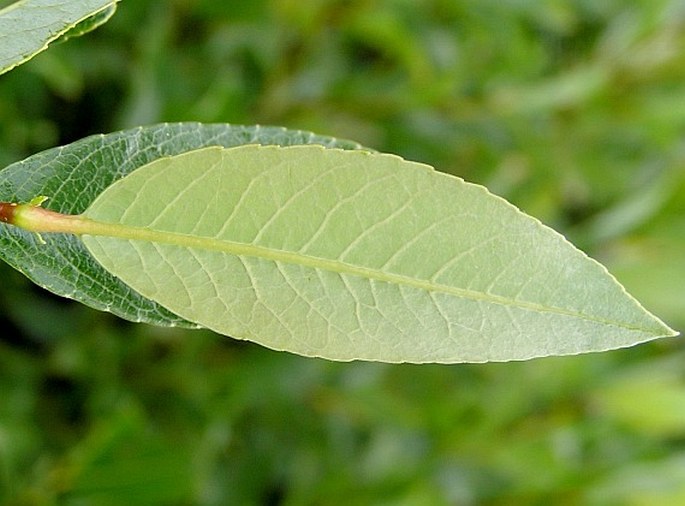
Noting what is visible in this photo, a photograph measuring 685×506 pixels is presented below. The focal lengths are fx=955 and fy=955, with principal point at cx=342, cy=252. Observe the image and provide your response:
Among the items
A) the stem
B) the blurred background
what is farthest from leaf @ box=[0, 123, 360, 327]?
the blurred background

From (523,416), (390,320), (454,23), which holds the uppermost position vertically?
(454,23)

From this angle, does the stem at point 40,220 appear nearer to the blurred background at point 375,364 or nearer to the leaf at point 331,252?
the leaf at point 331,252

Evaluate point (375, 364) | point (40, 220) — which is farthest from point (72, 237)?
point (375, 364)

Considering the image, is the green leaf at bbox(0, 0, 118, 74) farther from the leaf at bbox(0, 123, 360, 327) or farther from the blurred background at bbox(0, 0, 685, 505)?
the blurred background at bbox(0, 0, 685, 505)

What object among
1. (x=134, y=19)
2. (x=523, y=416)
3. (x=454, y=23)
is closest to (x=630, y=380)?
(x=523, y=416)

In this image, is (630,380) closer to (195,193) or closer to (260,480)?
(260,480)

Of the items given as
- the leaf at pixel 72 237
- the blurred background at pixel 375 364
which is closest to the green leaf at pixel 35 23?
the leaf at pixel 72 237

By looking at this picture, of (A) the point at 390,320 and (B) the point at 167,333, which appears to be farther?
(B) the point at 167,333
